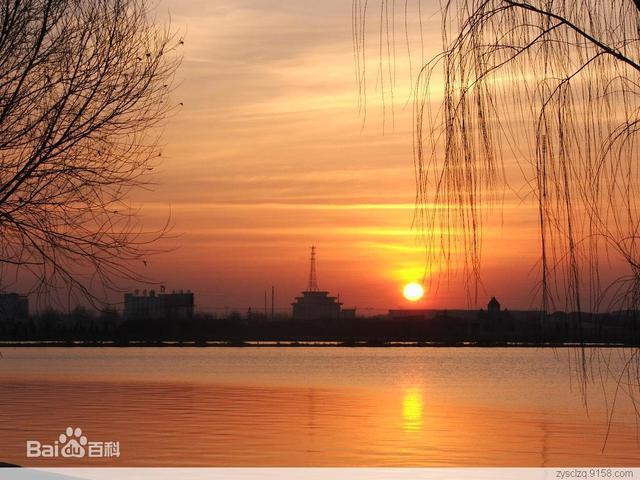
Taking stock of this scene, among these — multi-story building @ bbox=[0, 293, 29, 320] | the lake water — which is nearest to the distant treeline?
the lake water

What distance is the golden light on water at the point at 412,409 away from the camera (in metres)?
40.8

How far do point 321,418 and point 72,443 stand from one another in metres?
13.4

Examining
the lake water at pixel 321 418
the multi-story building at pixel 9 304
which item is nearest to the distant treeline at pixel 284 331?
the lake water at pixel 321 418

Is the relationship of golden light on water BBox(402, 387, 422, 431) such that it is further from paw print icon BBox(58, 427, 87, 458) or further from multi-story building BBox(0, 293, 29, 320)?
multi-story building BBox(0, 293, 29, 320)

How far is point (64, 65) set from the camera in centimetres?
1536

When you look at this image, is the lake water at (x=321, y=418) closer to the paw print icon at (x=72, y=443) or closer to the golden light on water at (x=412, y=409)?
the golden light on water at (x=412, y=409)

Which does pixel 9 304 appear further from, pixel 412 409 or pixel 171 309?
pixel 171 309

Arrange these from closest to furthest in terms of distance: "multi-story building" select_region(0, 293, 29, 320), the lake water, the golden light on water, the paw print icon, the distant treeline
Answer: "multi-story building" select_region(0, 293, 29, 320) < the lake water < the paw print icon < the golden light on water < the distant treeline

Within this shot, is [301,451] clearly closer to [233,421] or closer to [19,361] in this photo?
[233,421]

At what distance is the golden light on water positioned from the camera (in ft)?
134

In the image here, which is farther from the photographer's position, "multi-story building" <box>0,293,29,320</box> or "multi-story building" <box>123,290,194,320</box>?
"multi-story building" <box>123,290,194,320</box>

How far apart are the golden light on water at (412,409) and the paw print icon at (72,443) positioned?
1183cm

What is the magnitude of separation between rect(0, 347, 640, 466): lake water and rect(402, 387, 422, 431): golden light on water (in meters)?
0.08

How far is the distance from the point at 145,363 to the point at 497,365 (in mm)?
34188
